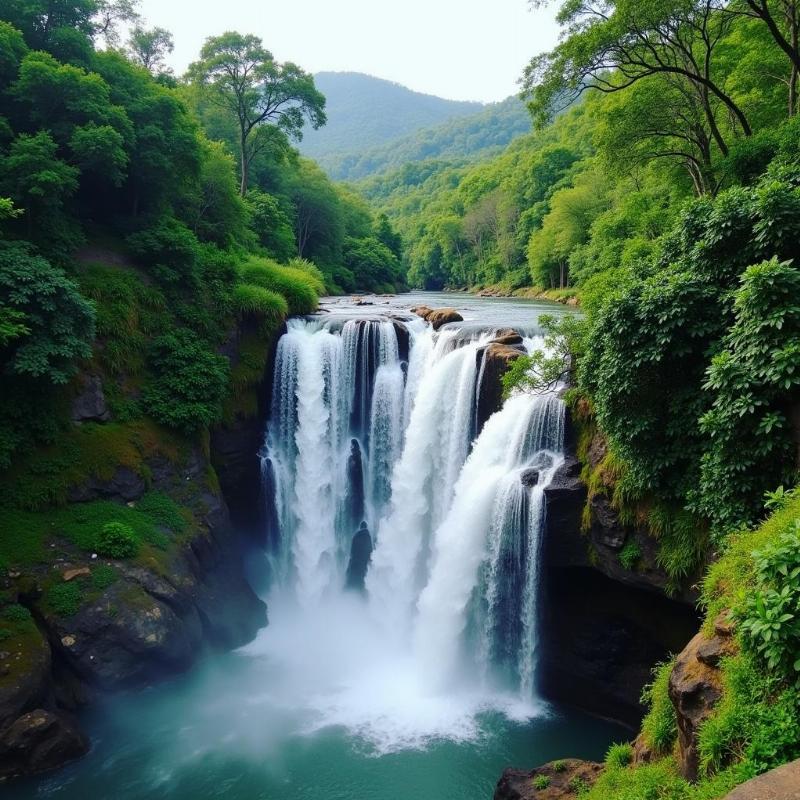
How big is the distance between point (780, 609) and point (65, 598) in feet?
40.2

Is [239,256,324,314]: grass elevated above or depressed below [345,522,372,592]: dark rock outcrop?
above

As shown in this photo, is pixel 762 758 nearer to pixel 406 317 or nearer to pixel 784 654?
pixel 784 654

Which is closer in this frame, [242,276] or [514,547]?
[514,547]

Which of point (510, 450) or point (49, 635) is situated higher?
point (510, 450)

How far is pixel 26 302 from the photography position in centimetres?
1164

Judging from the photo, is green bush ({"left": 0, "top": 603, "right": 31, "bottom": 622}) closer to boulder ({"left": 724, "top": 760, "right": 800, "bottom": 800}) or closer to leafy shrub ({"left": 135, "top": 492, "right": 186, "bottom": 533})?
leafy shrub ({"left": 135, "top": 492, "right": 186, "bottom": 533})

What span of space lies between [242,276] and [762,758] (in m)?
18.5

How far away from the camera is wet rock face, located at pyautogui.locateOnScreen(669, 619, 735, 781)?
5875 millimetres

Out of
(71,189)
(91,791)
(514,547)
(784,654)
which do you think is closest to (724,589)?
(784,654)

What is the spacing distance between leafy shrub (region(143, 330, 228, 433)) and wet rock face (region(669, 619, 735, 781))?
12572 millimetres

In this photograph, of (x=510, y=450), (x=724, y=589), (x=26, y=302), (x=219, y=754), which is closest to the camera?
(x=724, y=589)

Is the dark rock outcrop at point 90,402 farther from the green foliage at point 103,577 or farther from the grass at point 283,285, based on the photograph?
the grass at point 283,285

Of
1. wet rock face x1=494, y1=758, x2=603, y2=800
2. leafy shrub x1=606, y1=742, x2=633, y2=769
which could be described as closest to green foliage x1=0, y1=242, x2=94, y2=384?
wet rock face x1=494, y1=758, x2=603, y2=800

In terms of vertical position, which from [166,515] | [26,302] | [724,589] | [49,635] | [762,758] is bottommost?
[49,635]
